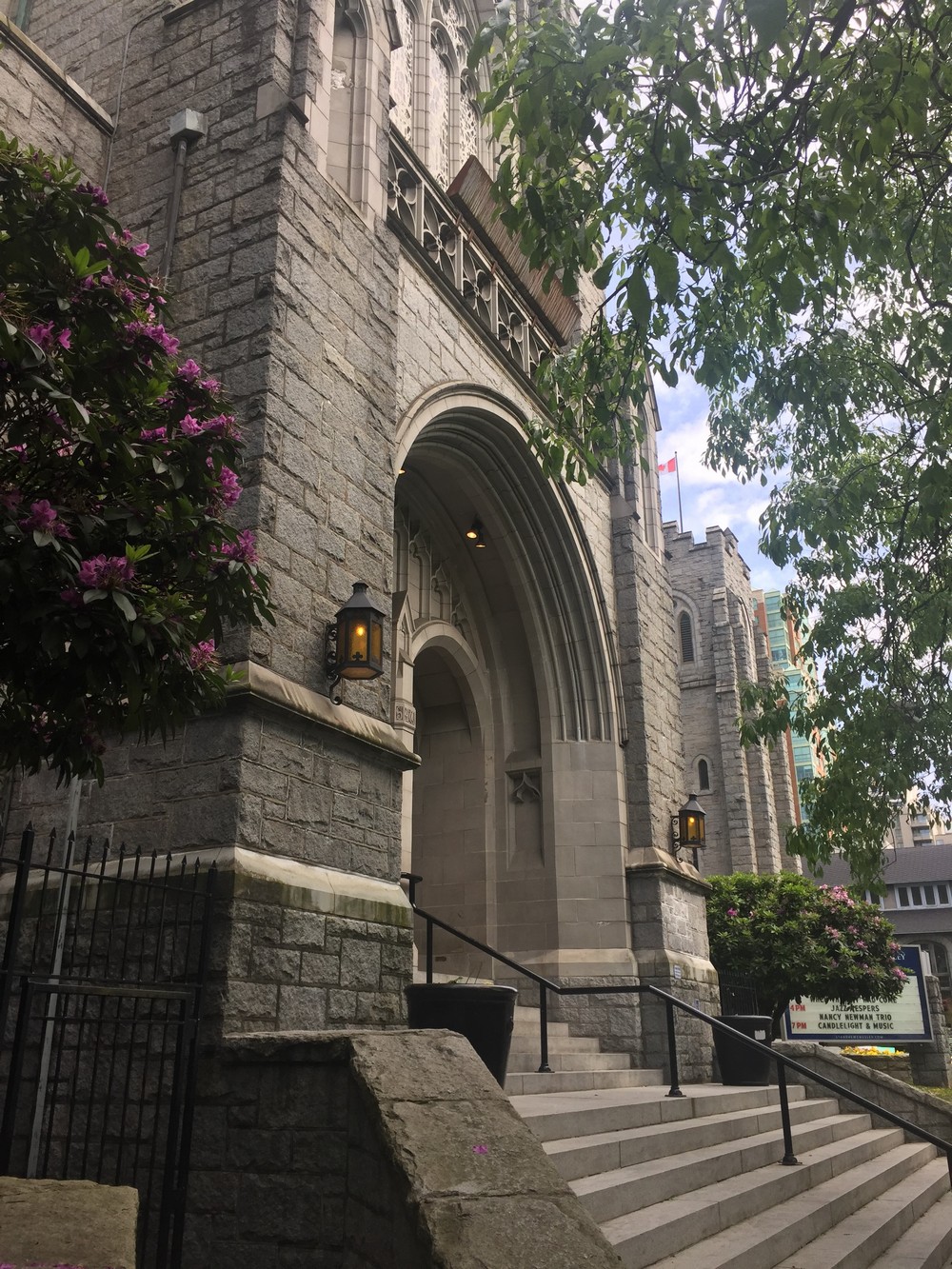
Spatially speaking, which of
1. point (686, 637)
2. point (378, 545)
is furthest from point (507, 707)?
point (686, 637)

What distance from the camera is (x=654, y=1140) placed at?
6.09 m

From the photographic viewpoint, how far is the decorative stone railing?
9.37 meters

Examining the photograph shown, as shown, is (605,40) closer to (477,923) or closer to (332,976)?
(332,976)

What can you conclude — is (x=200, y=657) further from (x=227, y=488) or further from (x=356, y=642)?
(x=356, y=642)

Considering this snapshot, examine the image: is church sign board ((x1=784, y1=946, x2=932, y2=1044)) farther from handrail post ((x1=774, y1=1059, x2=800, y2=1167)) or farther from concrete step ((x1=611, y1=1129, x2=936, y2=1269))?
handrail post ((x1=774, y1=1059, x2=800, y2=1167))

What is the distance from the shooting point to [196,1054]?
4.96m

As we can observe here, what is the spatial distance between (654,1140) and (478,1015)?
1.24 m

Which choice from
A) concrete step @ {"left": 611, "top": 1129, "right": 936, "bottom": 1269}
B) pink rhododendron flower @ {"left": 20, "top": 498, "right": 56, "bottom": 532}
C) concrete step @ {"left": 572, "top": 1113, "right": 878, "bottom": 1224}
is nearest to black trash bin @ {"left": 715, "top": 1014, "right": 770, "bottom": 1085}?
concrete step @ {"left": 572, "top": 1113, "right": 878, "bottom": 1224}

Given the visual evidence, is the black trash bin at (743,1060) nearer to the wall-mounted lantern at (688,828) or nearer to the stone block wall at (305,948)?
the wall-mounted lantern at (688,828)

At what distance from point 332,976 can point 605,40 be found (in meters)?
4.91

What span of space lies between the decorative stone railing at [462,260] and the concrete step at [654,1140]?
6929 mm

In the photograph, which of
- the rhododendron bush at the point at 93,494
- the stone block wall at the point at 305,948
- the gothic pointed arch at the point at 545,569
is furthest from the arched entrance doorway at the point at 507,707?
the rhododendron bush at the point at 93,494

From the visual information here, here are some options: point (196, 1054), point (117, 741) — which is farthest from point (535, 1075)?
point (117, 741)

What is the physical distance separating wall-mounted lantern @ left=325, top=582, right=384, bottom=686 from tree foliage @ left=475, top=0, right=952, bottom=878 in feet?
5.87
